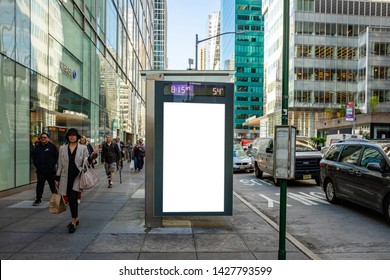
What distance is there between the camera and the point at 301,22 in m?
57.5

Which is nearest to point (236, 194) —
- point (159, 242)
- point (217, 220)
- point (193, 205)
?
point (217, 220)

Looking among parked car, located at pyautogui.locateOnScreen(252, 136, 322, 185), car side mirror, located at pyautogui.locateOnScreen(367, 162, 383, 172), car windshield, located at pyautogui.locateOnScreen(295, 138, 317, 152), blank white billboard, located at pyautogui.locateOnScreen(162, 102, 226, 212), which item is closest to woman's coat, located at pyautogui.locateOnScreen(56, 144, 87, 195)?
blank white billboard, located at pyautogui.locateOnScreen(162, 102, 226, 212)

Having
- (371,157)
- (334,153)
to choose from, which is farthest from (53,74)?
(371,157)

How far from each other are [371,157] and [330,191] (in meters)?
2.12

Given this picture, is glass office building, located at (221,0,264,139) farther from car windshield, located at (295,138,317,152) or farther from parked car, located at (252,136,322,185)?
car windshield, located at (295,138,317,152)

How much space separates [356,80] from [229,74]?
59.1 m

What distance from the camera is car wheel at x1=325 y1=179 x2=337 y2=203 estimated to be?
30.1ft

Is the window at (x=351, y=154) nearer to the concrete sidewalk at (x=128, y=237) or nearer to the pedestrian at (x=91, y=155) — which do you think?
the concrete sidewalk at (x=128, y=237)

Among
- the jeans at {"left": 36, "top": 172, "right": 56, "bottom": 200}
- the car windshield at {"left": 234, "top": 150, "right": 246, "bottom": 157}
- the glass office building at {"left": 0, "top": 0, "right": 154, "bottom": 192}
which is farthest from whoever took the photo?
the car windshield at {"left": 234, "top": 150, "right": 246, "bottom": 157}

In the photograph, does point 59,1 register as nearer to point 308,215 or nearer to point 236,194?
point 236,194

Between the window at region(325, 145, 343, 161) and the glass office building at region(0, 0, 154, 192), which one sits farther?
the glass office building at region(0, 0, 154, 192)

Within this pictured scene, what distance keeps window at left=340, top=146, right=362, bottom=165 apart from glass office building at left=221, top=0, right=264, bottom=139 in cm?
10743

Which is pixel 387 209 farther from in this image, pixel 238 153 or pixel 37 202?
pixel 238 153

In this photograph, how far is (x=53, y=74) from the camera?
46.6ft
